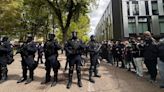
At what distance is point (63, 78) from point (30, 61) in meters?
1.79

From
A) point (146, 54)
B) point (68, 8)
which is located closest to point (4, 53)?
point (146, 54)

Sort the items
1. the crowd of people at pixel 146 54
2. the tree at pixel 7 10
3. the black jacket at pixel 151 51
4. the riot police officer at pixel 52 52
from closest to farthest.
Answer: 1. the crowd of people at pixel 146 54
2. the riot police officer at pixel 52 52
3. the black jacket at pixel 151 51
4. the tree at pixel 7 10

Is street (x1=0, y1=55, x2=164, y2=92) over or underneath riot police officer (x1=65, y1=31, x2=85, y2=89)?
underneath

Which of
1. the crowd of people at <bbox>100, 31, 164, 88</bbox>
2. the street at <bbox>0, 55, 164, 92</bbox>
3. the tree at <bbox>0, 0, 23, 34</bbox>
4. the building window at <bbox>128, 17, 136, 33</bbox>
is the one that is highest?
the tree at <bbox>0, 0, 23, 34</bbox>

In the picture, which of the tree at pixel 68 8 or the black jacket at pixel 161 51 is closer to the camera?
the black jacket at pixel 161 51

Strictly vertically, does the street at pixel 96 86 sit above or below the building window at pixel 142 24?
below

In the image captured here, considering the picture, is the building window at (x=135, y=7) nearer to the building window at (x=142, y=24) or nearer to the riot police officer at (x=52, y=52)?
the building window at (x=142, y=24)

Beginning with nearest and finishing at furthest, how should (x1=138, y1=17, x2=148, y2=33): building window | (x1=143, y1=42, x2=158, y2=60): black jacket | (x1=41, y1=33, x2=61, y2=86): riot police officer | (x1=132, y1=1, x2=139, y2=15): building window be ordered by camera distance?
1. (x1=41, y1=33, x2=61, y2=86): riot police officer
2. (x1=143, y1=42, x2=158, y2=60): black jacket
3. (x1=138, y1=17, x2=148, y2=33): building window
4. (x1=132, y1=1, x2=139, y2=15): building window

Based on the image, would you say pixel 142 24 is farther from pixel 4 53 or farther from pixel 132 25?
pixel 4 53

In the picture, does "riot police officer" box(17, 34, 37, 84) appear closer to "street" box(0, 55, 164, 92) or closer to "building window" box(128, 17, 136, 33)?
"street" box(0, 55, 164, 92)

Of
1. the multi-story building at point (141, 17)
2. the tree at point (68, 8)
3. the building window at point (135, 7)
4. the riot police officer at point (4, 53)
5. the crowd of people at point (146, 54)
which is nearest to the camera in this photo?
the crowd of people at point (146, 54)

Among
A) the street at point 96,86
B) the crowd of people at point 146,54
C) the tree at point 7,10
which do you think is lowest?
the street at point 96,86

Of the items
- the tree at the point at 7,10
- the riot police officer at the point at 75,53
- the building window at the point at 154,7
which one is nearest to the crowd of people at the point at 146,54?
the riot police officer at the point at 75,53

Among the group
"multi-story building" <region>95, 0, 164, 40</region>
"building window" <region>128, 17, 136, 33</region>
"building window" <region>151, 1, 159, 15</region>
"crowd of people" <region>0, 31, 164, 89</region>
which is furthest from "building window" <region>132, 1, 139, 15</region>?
"crowd of people" <region>0, 31, 164, 89</region>
